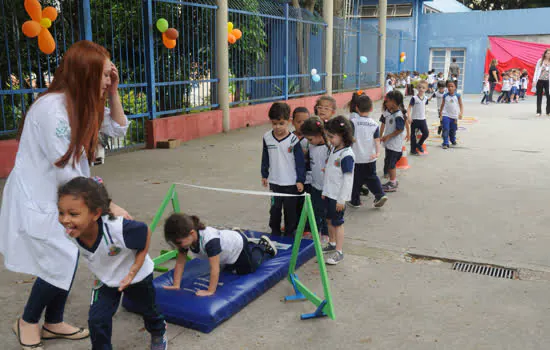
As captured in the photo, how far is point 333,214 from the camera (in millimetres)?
4566

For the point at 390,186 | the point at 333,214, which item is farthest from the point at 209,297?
the point at 390,186

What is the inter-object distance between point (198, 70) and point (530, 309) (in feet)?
30.8

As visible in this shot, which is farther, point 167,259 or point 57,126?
point 167,259

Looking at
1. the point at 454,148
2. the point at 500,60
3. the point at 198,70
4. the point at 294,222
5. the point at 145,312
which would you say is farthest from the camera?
the point at 500,60

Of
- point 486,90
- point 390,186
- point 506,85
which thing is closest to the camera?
point 390,186

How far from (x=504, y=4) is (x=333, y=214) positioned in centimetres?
4318

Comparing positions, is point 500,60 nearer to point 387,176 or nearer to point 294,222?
point 387,176

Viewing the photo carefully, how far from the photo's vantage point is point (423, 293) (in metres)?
3.89

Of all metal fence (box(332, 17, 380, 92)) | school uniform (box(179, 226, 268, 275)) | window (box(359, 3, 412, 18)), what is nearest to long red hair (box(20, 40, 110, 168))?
school uniform (box(179, 226, 268, 275))

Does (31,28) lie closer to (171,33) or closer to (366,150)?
(171,33)

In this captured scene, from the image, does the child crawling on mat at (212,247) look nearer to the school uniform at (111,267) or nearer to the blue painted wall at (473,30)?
the school uniform at (111,267)

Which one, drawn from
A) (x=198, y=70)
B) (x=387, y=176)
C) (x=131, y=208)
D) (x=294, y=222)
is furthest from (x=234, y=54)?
(x=294, y=222)

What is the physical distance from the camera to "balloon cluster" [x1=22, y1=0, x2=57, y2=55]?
702 cm

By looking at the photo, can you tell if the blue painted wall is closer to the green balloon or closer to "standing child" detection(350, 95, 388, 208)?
the green balloon
